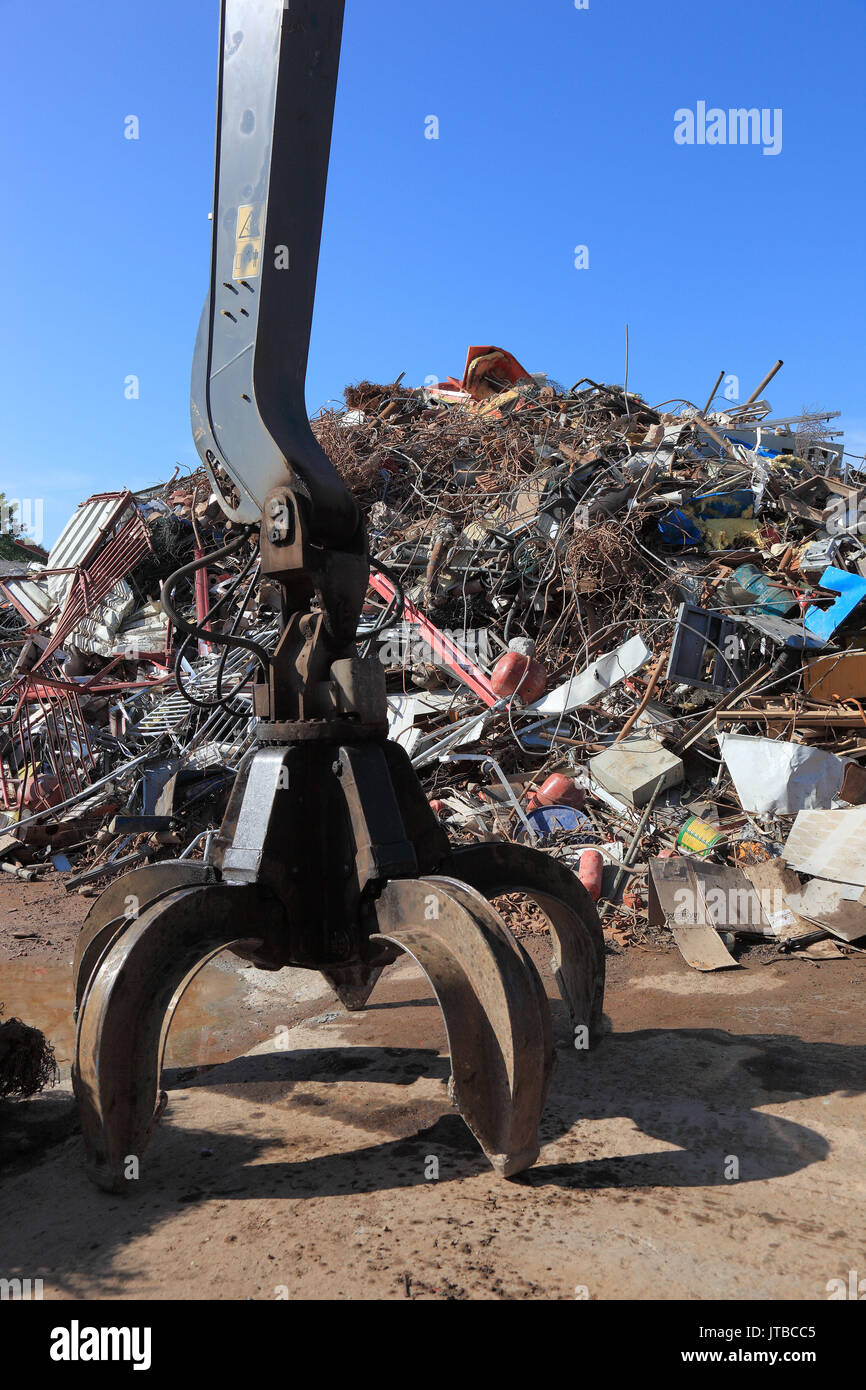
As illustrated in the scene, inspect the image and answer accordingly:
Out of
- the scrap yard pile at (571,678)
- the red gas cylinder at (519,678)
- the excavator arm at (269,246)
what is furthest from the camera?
the red gas cylinder at (519,678)

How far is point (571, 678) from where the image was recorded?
7984 mm

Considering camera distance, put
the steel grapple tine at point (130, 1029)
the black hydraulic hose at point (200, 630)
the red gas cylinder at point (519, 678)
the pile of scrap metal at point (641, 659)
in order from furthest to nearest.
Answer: the red gas cylinder at point (519, 678) < the pile of scrap metal at point (641, 659) < the black hydraulic hose at point (200, 630) < the steel grapple tine at point (130, 1029)

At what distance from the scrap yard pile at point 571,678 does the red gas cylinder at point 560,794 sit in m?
0.03

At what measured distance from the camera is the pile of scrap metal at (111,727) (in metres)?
7.78

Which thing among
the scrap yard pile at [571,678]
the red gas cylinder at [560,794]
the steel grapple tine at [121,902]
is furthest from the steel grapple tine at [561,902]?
the red gas cylinder at [560,794]

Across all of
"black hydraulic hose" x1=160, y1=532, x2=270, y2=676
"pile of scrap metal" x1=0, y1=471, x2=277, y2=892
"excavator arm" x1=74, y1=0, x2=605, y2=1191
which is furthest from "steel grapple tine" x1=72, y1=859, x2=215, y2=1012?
"pile of scrap metal" x1=0, y1=471, x2=277, y2=892

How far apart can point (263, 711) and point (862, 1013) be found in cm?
294

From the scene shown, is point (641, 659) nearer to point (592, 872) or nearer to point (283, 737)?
point (592, 872)

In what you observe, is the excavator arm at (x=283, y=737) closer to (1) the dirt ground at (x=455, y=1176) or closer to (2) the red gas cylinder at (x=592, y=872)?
(1) the dirt ground at (x=455, y=1176)

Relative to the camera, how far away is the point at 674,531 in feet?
30.2

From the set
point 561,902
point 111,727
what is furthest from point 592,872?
point 111,727

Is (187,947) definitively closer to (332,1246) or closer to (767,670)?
(332,1246)
